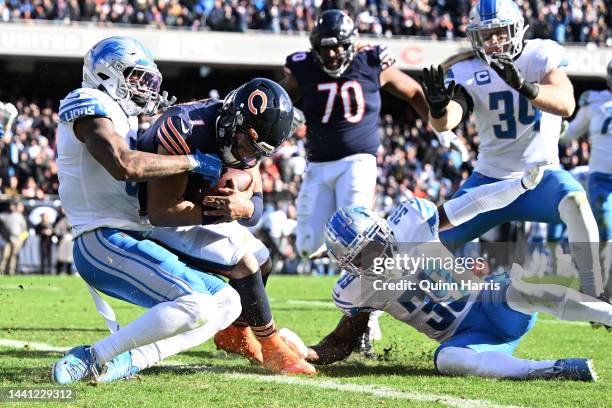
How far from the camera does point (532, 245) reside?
15.0 m

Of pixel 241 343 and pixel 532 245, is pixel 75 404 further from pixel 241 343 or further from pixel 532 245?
pixel 532 245

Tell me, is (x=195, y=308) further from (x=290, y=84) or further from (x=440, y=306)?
(x=290, y=84)

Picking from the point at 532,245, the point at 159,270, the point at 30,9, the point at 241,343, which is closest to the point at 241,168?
the point at 159,270

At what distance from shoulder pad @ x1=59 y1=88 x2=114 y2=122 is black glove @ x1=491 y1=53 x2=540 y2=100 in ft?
7.78

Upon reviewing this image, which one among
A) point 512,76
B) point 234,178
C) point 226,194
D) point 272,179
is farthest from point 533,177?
point 272,179

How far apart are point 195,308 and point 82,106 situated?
37.9 inches

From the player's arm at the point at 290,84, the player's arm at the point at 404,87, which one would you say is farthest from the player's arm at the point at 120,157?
the player's arm at the point at 404,87

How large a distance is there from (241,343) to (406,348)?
118 cm

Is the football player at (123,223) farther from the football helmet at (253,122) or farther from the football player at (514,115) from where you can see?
the football player at (514,115)

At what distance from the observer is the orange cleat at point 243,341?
4.78 metres

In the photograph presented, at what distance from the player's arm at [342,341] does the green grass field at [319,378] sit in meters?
0.07

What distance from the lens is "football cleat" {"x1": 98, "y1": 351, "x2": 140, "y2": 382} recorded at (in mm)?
4105

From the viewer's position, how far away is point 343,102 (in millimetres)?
7031

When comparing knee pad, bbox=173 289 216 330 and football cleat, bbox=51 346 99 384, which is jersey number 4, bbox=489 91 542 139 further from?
football cleat, bbox=51 346 99 384
